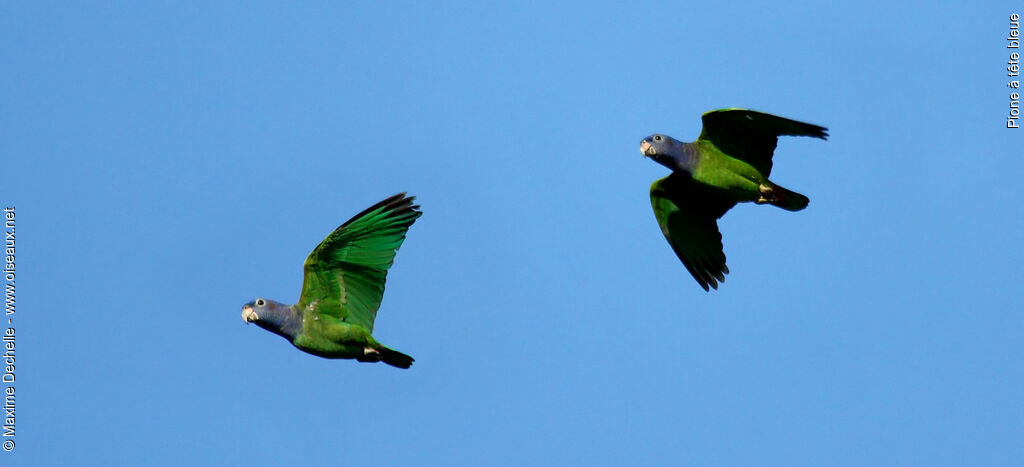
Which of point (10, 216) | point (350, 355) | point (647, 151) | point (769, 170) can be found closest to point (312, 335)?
point (350, 355)

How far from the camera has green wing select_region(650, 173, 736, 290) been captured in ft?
80.0

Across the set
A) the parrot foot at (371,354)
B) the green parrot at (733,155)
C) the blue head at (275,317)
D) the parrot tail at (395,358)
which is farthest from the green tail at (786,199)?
the blue head at (275,317)

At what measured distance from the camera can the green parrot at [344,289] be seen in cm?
2217

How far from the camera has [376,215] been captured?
2231cm

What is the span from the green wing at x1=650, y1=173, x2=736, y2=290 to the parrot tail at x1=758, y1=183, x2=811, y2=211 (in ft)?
4.39

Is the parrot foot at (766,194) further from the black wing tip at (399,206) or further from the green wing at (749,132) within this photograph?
the black wing tip at (399,206)

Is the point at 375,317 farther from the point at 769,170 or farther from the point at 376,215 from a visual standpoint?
the point at 769,170

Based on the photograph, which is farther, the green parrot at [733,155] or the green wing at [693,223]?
the green wing at [693,223]

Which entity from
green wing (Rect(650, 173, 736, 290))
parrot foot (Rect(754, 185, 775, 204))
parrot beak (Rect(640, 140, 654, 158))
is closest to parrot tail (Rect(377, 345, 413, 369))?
parrot beak (Rect(640, 140, 654, 158))

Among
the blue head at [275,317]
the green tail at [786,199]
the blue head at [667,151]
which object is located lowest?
the blue head at [275,317]

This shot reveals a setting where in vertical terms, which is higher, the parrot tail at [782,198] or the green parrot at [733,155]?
the green parrot at [733,155]

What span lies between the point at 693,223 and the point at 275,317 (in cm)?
776

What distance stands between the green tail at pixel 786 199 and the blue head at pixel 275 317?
816 cm

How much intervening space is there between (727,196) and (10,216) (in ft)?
51.3
